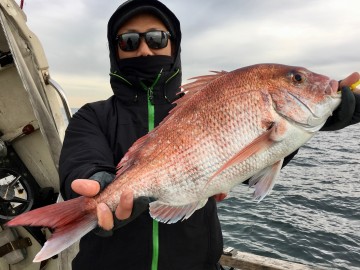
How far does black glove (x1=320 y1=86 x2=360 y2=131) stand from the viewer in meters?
1.97

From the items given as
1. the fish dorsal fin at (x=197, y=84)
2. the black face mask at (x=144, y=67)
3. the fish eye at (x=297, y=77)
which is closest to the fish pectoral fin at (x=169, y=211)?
A: the fish dorsal fin at (x=197, y=84)

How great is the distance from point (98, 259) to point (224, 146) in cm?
114

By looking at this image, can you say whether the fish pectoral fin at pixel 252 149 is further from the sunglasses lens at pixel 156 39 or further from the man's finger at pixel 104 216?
the sunglasses lens at pixel 156 39

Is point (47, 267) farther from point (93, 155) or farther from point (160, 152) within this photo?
point (160, 152)

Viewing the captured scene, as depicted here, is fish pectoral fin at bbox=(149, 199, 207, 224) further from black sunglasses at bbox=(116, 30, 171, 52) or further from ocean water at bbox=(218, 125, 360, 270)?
ocean water at bbox=(218, 125, 360, 270)

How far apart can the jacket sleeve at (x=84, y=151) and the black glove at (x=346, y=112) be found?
145cm

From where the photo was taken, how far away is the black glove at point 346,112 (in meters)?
1.97

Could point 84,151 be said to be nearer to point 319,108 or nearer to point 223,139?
point 223,139

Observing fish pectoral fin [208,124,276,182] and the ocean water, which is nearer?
fish pectoral fin [208,124,276,182]

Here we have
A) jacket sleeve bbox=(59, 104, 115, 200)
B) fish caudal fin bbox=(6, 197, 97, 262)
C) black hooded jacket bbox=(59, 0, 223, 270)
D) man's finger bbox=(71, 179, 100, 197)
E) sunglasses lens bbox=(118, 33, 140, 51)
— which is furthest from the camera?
sunglasses lens bbox=(118, 33, 140, 51)

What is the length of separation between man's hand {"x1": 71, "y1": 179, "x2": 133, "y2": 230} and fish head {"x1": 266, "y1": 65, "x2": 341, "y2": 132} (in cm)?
97

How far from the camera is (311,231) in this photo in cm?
816

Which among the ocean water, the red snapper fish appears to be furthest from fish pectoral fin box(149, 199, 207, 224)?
the ocean water

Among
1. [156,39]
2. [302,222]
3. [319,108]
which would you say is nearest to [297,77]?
[319,108]
